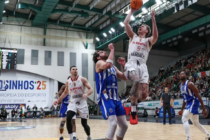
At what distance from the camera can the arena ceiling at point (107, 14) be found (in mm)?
19016

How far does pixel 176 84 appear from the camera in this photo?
2069cm

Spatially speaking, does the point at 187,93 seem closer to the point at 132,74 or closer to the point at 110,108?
the point at 132,74

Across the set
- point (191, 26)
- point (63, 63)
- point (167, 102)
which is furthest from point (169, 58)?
point (167, 102)

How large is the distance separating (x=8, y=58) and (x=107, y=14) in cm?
1092

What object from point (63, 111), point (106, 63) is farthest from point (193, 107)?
point (63, 111)

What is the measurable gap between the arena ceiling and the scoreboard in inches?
144

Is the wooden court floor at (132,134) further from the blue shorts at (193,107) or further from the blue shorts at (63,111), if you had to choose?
the blue shorts at (193,107)

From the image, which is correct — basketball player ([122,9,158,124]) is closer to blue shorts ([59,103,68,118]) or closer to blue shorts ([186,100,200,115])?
blue shorts ([186,100,200,115])

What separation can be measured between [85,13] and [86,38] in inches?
253

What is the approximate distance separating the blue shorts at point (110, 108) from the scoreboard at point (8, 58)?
21.9 meters

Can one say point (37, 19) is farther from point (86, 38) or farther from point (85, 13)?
point (86, 38)

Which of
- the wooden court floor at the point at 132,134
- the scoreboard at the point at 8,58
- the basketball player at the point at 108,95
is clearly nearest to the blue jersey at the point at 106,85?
the basketball player at the point at 108,95

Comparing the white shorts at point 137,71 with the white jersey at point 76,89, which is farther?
the white jersey at point 76,89

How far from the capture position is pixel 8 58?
23.7 metres
